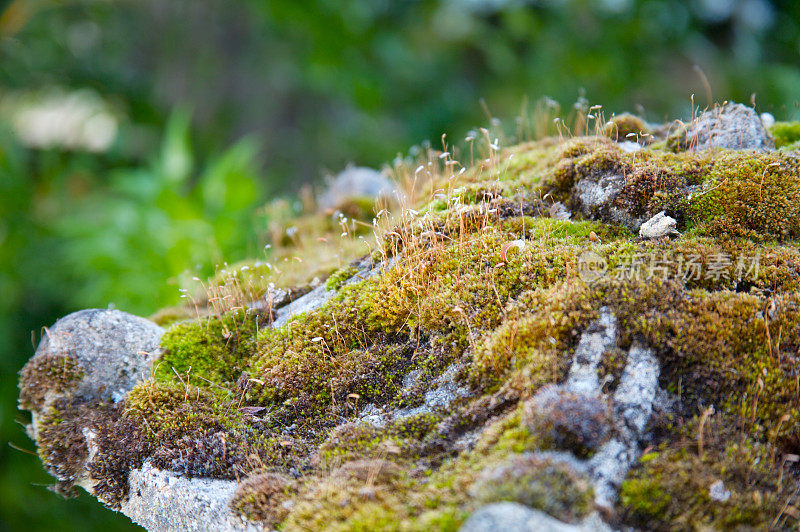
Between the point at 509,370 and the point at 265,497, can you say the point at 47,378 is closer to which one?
the point at 265,497

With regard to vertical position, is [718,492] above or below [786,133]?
below

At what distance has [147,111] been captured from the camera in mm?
13500

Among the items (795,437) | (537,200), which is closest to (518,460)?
(795,437)

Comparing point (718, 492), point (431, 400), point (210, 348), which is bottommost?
point (718, 492)

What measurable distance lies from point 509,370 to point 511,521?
39.2 inches

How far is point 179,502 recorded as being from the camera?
9.95 feet

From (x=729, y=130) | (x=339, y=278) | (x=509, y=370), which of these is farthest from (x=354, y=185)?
(x=509, y=370)

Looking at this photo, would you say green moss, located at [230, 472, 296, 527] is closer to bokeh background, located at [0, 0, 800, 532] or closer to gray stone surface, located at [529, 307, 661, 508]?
gray stone surface, located at [529, 307, 661, 508]

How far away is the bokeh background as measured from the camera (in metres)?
9.21

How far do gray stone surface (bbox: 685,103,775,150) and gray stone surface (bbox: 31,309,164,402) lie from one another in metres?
4.63

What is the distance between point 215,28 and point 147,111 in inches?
131

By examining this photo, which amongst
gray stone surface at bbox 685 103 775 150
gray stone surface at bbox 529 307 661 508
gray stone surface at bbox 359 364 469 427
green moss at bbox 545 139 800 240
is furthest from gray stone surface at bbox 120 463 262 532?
gray stone surface at bbox 685 103 775 150

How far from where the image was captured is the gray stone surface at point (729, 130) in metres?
→ 4.19

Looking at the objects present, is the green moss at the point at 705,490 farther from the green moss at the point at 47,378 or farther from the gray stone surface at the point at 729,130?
the green moss at the point at 47,378
